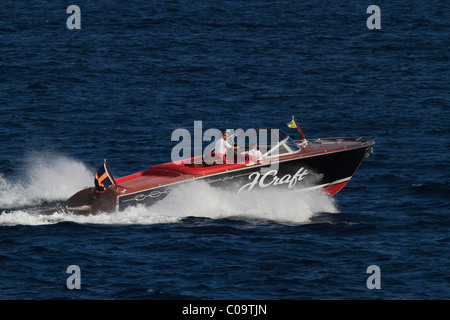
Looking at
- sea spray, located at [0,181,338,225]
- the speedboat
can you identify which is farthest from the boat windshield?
sea spray, located at [0,181,338,225]

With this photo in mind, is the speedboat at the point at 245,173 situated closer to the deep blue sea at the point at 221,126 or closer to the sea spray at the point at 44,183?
the deep blue sea at the point at 221,126

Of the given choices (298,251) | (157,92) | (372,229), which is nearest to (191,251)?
(298,251)

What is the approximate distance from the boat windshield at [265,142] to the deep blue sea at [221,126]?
1538mm

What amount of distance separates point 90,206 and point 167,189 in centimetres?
248

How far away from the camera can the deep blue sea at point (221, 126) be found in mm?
18438

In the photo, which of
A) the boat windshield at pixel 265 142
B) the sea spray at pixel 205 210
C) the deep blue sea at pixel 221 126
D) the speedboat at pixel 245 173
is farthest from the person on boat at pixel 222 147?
the deep blue sea at pixel 221 126

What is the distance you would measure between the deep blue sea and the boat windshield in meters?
1.54

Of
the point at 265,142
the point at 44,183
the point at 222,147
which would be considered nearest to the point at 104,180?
the point at 222,147

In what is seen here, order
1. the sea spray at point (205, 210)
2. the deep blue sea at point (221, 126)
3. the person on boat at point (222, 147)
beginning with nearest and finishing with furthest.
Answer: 1. the deep blue sea at point (221, 126)
2. the sea spray at point (205, 210)
3. the person on boat at point (222, 147)

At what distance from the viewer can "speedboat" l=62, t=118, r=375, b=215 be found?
72.8ft

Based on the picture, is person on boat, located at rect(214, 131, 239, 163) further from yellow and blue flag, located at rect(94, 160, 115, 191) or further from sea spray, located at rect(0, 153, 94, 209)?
sea spray, located at rect(0, 153, 94, 209)

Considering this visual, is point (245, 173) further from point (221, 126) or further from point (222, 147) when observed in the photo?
point (221, 126)

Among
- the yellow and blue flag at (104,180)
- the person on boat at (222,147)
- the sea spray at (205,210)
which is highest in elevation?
the person on boat at (222,147)
